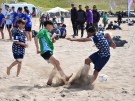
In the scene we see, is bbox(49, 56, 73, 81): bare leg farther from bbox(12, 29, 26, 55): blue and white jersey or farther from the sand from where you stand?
bbox(12, 29, 26, 55): blue and white jersey

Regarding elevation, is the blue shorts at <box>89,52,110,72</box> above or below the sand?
above

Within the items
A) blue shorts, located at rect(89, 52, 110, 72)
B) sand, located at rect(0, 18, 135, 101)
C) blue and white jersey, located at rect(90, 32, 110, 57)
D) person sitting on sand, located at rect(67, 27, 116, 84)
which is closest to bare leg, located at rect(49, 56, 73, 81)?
sand, located at rect(0, 18, 135, 101)

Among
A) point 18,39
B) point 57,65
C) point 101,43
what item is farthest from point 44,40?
point 101,43

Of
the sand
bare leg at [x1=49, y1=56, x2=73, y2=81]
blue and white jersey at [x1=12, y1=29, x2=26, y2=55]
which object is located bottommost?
the sand

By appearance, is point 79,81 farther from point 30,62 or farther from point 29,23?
point 29,23

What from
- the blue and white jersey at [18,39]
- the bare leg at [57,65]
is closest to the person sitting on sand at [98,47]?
the bare leg at [57,65]

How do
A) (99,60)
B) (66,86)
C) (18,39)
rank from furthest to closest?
(18,39)
(66,86)
(99,60)

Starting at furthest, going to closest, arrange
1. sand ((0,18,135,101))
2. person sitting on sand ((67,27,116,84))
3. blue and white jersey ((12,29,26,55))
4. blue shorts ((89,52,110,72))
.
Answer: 1. blue and white jersey ((12,29,26,55))
2. blue shorts ((89,52,110,72))
3. person sitting on sand ((67,27,116,84))
4. sand ((0,18,135,101))

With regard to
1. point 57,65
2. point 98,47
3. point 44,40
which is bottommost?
point 57,65

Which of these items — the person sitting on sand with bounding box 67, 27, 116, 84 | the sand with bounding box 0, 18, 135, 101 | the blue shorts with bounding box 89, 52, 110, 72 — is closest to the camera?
the sand with bounding box 0, 18, 135, 101

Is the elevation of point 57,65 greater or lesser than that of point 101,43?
lesser

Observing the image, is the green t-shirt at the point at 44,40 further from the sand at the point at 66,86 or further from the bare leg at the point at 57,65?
the sand at the point at 66,86

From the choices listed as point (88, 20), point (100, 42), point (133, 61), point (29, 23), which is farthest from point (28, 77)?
point (88, 20)

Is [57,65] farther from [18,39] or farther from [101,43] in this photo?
[18,39]
